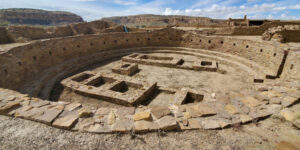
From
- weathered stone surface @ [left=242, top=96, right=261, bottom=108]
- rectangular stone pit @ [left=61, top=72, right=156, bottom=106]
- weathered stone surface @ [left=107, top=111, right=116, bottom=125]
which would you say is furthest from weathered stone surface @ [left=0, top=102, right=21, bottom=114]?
weathered stone surface @ [left=242, top=96, right=261, bottom=108]

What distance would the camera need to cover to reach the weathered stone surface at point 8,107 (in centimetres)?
371

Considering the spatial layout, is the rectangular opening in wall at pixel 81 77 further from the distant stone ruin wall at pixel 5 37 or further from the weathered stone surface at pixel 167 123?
the distant stone ruin wall at pixel 5 37

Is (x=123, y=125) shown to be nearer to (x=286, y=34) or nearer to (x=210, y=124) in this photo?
(x=210, y=124)

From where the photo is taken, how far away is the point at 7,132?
314cm

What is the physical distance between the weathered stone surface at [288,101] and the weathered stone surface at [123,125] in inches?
171

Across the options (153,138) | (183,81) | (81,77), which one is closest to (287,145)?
(153,138)

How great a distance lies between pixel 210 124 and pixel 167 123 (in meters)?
1.08

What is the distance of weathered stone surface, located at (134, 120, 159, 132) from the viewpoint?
126 inches

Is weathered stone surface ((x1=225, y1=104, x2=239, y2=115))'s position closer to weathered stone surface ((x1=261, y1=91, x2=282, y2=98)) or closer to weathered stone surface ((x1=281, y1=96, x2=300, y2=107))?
weathered stone surface ((x1=281, y1=96, x2=300, y2=107))

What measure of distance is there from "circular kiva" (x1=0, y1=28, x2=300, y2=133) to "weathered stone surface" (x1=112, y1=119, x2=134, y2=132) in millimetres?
24

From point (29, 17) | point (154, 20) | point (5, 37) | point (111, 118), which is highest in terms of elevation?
point (154, 20)

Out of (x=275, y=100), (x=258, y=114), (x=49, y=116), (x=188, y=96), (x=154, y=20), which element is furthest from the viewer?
(x=154, y=20)

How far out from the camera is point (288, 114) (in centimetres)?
351

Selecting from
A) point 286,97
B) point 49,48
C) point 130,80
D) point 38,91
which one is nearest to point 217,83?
point 286,97
